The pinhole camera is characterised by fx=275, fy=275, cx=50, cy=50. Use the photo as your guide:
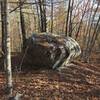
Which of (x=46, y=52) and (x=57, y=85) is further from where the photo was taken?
(x=46, y=52)

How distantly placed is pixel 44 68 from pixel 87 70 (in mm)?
2031

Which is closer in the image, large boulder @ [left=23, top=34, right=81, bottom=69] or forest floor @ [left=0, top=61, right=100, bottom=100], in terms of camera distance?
forest floor @ [left=0, top=61, right=100, bottom=100]

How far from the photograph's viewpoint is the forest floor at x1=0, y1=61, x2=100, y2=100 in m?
8.59

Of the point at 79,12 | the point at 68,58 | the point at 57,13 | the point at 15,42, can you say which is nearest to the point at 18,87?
the point at 68,58

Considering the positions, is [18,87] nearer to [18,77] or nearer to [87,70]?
[18,77]

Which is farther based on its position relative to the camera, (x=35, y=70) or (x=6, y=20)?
(x=35, y=70)

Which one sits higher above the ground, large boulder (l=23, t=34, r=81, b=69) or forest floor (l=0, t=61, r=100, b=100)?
large boulder (l=23, t=34, r=81, b=69)

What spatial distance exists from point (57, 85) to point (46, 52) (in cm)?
156

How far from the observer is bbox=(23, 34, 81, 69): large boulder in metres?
10.5

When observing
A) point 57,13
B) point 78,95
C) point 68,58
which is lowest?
point 78,95

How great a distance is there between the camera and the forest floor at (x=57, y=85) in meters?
8.59

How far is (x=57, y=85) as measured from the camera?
940 centimetres

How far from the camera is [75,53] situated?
12086mm

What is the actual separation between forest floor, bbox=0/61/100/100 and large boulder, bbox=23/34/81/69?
1.19ft
